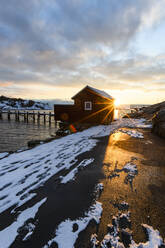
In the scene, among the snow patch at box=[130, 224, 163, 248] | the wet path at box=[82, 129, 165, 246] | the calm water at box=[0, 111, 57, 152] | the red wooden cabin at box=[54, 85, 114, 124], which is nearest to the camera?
the snow patch at box=[130, 224, 163, 248]

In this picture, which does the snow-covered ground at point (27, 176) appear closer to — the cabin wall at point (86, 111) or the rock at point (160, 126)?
the rock at point (160, 126)

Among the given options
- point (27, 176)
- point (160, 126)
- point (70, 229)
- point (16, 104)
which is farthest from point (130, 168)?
point (16, 104)

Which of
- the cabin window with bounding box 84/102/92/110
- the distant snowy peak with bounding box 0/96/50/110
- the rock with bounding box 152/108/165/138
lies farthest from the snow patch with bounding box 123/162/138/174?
the distant snowy peak with bounding box 0/96/50/110

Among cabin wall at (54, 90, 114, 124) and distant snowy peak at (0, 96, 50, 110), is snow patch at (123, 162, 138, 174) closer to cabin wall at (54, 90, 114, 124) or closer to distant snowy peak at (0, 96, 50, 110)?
cabin wall at (54, 90, 114, 124)

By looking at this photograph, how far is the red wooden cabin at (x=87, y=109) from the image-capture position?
18234mm

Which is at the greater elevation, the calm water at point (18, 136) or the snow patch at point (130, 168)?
the snow patch at point (130, 168)

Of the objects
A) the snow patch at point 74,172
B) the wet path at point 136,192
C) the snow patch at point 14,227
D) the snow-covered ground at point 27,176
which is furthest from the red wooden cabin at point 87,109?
the snow patch at point 14,227

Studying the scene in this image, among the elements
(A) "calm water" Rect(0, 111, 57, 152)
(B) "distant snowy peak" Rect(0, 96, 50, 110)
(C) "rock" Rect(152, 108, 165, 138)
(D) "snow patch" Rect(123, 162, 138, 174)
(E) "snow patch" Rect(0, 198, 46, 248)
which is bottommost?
(A) "calm water" Rect(0, 111, 57, 152)

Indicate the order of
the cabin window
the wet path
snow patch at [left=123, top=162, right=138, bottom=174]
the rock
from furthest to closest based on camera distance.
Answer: the cabin window → the rock → snow patch at [left=123, top=162, right=138, bottom=174] → the wet path

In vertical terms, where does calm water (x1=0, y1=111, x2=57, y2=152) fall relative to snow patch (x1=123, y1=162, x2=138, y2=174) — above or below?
below

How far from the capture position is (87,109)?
60.8 ft

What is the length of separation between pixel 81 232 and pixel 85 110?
1704cm

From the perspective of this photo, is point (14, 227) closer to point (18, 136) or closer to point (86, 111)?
point (86, 111)

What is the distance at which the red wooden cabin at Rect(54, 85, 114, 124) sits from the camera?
1823 centimetres
